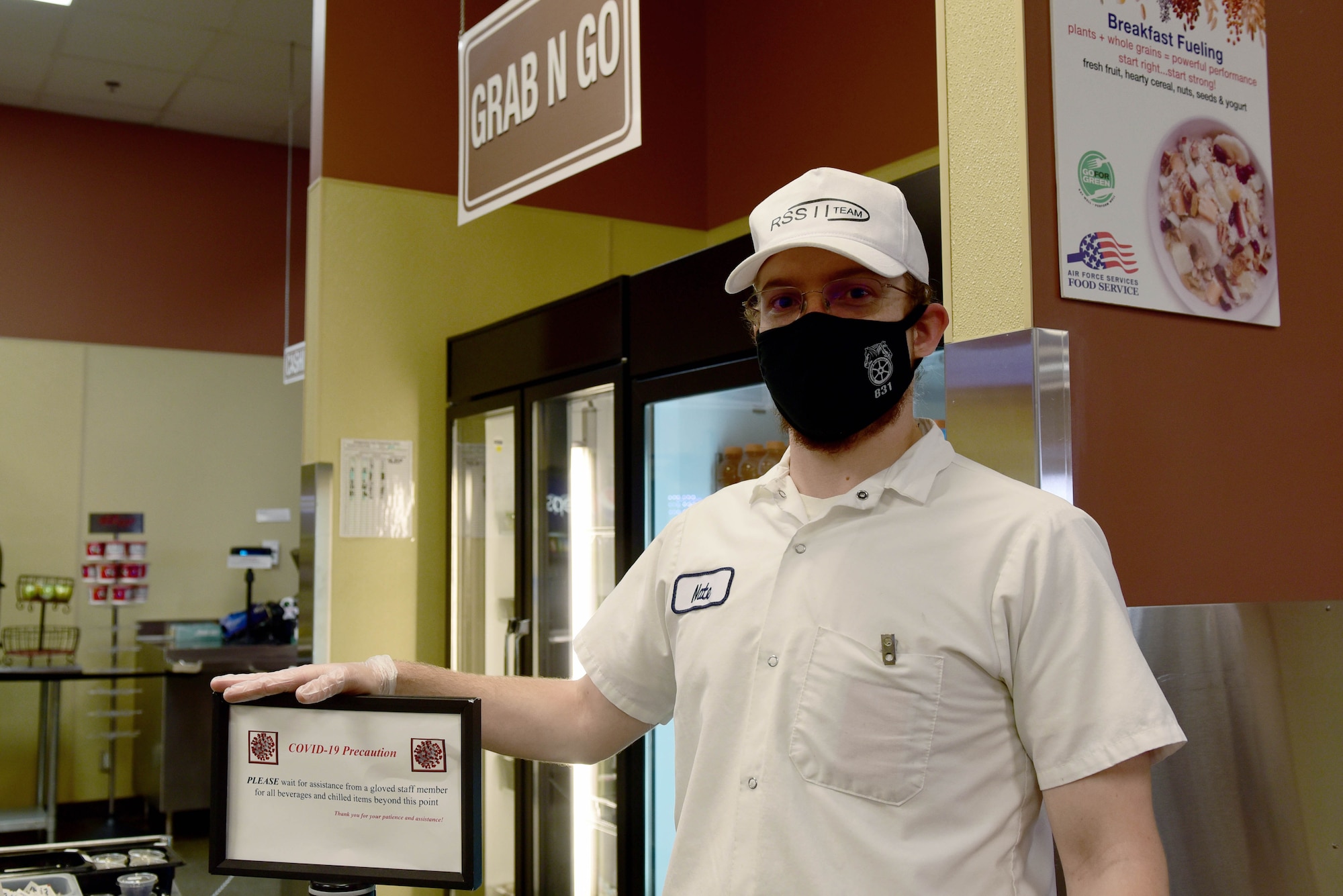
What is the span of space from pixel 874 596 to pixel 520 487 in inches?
109

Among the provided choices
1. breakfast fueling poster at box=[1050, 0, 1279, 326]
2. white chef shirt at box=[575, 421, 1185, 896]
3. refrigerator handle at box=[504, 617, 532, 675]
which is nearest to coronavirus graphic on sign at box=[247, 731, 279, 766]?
white chef shirt at box=[575, 421, 1185, 896]

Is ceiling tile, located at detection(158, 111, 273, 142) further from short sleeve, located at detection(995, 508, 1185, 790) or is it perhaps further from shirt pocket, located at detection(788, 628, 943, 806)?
short sleeve, located at detection(995, 508, 1185, 790)

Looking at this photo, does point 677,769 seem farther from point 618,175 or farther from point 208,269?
point 208,269

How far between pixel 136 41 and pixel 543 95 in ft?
16.9

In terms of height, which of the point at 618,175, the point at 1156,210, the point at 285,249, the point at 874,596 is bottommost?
the point at 874,596

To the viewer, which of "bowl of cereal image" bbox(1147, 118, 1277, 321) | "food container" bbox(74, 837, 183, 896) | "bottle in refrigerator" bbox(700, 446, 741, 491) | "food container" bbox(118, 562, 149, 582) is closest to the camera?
"bowl of cereal image" bbox(1147, 118, 1277, 321)

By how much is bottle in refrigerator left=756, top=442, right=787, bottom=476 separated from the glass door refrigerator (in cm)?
47

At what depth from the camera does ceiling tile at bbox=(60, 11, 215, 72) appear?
20.7 ft

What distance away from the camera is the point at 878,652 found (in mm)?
1395

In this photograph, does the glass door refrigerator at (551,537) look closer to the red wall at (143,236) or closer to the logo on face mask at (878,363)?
the logo on face mask at (878,363)

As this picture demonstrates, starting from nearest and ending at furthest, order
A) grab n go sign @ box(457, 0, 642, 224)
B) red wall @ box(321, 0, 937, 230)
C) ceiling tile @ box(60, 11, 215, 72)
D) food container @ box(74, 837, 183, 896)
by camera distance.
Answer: grab n go sign @ box(457, 0, 642, 224) < food container @ box(74, 837, 183, 896) < red wall @ box(321, 0, 937, 230) < ceiling tile @ box(60, 11, 215, 72)

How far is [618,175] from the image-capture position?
16.3ft

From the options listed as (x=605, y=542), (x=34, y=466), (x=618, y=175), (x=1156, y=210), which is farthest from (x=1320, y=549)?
(x=34, y=466)

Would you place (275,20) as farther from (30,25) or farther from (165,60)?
(30,25)
